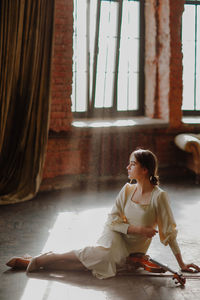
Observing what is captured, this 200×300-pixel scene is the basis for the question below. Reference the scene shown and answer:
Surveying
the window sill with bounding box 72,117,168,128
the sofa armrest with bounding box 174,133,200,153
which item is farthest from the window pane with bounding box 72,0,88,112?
the sofa armrest with bounding box 174,133,200,153

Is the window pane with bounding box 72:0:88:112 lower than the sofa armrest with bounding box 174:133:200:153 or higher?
higher

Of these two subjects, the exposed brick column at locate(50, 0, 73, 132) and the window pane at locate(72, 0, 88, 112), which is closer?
the exposed brick column at locate(50, 0, 73, 132)

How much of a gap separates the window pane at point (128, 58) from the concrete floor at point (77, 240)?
1560mm

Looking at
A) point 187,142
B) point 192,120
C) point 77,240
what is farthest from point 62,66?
point 77,240

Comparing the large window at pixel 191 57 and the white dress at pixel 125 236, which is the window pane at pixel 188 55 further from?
the white dress at pixel 125 236

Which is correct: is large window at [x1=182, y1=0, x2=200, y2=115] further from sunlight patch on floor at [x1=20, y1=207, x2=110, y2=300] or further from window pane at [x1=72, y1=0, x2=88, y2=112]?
sunlight patch on floor at [x1=20, y1=207, x2=110, y2=300]

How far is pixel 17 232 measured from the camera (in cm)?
408

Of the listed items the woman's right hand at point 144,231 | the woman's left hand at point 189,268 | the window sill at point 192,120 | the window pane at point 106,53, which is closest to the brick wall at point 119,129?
the window sill at point 192,120

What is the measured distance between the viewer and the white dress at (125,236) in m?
3.00

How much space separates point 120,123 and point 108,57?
3.36 feet

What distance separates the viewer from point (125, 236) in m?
3.15

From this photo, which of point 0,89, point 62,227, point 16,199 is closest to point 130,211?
point 62,227

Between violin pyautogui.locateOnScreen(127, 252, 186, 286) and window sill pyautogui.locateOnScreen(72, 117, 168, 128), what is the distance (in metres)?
3.14

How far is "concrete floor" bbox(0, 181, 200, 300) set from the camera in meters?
2.82
